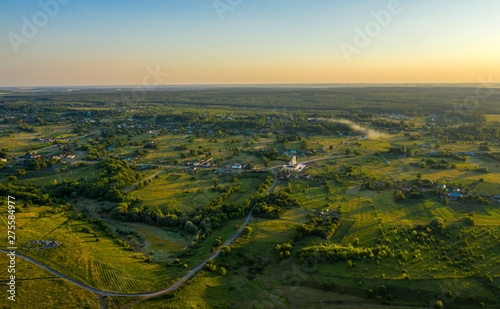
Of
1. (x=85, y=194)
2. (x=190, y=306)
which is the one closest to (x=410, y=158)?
(x=190, y=306)

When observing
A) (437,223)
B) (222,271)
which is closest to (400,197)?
(437,223)

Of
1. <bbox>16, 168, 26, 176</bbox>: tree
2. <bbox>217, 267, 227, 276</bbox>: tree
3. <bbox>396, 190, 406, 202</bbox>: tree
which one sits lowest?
<bbox>217, 267, 227, 276</bbox>: tree

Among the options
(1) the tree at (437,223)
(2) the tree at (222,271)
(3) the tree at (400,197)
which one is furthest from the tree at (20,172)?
(1) the tree at (437,223)

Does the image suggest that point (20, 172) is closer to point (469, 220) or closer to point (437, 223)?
point (437, 223)

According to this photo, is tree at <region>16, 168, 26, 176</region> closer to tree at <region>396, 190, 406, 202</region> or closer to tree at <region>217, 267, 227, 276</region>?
tree at <region>217, 267, 227, 276</region>

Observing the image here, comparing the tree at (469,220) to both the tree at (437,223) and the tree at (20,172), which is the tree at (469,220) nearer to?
the tree at (437,223)

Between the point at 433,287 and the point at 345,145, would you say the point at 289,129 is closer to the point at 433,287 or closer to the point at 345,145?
the point at 345,145

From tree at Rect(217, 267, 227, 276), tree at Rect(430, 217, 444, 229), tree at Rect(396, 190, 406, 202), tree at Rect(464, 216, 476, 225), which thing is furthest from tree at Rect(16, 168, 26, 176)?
tree at Rect(464, 216, 476, 225)

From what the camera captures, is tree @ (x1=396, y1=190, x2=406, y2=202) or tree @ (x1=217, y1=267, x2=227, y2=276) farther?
tree @ (x1=396, y1=190, x2=406, y2=202)

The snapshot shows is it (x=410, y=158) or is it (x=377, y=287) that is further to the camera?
(x=410, y=158)

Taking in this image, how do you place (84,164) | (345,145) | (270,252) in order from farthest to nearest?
(345,145), (84,164), (270,252)

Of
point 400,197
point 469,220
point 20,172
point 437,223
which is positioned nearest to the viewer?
point 437,223
